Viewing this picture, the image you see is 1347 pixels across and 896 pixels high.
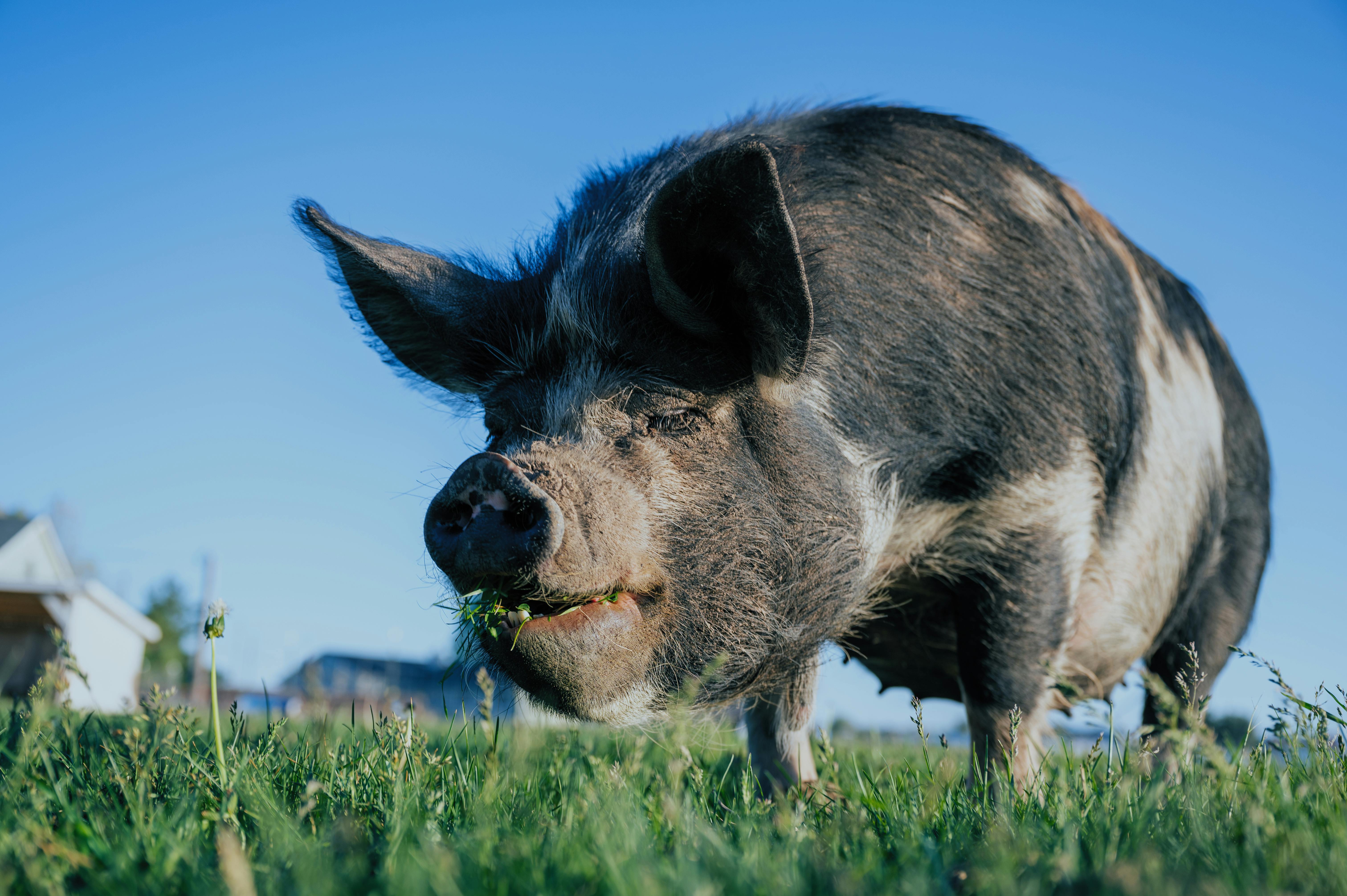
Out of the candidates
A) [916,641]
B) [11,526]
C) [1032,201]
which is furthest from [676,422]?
[11,526]

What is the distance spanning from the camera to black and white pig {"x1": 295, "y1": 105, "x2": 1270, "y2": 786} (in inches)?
99.5

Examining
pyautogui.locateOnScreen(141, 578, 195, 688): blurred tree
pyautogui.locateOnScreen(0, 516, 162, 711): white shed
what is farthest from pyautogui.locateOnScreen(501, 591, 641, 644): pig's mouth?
pyautogui.locateOnScreen(141, 578, 195, 688): blurred tree

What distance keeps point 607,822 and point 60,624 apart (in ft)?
42.0

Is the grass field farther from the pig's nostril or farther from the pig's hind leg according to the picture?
the pig's hind leg

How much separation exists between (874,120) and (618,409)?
1.81 metres

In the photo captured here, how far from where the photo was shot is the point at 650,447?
276cm

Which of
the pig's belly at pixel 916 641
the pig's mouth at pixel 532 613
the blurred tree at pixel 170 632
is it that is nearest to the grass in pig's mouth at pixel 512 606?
the pig's mouth at pixel 532 613

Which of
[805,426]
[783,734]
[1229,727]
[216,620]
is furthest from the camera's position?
[1229,727]

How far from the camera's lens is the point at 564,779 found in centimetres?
233

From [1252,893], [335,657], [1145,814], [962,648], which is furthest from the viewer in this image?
[335,657]

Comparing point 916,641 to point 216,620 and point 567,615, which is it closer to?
point 567,615

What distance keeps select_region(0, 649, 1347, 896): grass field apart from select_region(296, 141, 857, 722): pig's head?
0.99 ft

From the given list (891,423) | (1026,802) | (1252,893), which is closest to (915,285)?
(891,423)

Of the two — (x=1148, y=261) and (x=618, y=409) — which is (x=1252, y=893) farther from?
(x=1148, y=261)
